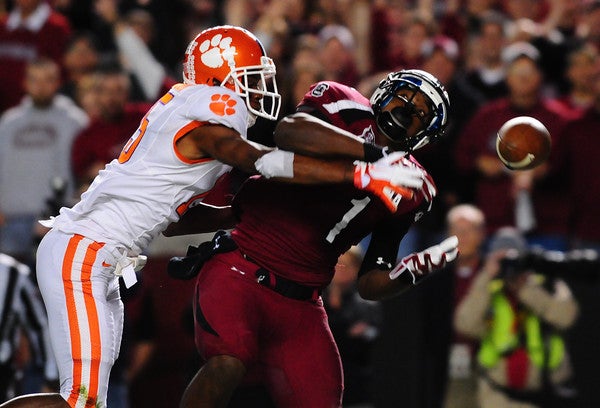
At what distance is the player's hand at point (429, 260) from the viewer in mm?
5148

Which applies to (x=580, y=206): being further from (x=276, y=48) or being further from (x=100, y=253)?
(x=100, y=253)

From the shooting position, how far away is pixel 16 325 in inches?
276

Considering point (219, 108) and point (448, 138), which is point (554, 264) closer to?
point (448, 138)

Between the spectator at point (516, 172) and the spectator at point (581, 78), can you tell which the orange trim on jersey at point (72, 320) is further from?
the spectator at point (581, 78)

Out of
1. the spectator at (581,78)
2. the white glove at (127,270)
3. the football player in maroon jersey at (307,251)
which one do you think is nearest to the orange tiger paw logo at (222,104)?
the football player in maroon jersey at (307,251)

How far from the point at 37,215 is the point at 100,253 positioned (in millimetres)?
4017

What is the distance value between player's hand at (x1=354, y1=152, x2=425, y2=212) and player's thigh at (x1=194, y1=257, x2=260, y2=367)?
829 mm

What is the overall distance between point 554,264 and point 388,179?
336 cm

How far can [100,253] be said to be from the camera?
16.5 ft

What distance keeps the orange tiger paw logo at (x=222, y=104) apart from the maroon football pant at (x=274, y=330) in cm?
73

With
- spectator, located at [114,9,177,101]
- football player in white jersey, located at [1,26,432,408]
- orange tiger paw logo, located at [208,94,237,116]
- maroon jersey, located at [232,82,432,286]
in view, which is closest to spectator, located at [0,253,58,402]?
football player in white jersey, located at [1,26,432,408]

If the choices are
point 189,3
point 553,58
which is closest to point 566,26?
point 553,58

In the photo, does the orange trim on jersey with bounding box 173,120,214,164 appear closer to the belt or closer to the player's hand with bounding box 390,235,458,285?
the belt

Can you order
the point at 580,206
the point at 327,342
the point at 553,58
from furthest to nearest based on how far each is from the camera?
1. the point at 553,58
2. the point at 580,206
3. the point at 327,342
